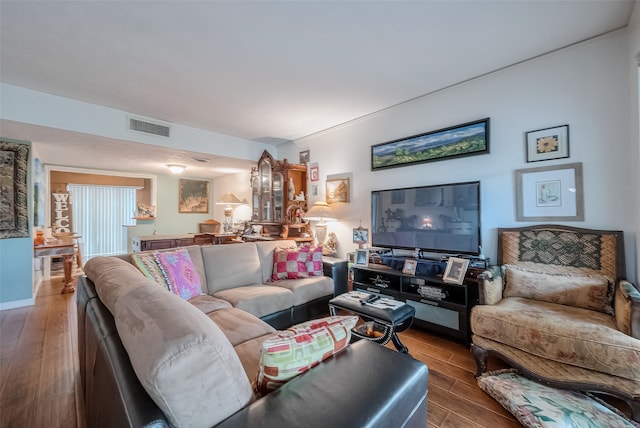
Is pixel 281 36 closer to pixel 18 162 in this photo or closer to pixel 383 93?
pixel 383 93

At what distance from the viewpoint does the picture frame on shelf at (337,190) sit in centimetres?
375

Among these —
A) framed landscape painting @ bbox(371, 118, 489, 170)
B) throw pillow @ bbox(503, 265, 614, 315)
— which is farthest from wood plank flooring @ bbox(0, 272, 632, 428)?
framed landscape painting @ bbox(371, 118, 489, 170)

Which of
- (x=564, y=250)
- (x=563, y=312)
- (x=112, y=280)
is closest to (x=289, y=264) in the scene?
(x=112, y=280)

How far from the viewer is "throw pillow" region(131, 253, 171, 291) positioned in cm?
201

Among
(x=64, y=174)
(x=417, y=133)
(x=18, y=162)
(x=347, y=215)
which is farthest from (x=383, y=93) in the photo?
(x=64, y=174)

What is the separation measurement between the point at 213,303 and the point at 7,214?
3.27m

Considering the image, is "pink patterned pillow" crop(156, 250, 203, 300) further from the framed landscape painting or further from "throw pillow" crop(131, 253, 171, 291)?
the framed landscape painting

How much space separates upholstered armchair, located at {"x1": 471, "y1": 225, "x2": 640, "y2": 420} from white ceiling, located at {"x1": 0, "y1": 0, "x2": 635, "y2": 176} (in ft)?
5.04

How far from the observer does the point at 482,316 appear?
1.85 m

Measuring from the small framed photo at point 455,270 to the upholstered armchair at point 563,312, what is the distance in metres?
0.25

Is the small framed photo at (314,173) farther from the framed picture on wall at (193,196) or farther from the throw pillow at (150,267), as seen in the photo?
the framed picture on wall at (193,196)

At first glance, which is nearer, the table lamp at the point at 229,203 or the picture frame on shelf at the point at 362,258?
the picture frame on shelf at the point at 362,258

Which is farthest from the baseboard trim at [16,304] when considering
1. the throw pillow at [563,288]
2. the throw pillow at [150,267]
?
→ the throw pillow at [563,288]

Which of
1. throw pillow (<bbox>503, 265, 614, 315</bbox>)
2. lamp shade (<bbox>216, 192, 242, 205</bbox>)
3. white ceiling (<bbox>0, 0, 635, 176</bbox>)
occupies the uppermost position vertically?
white ceiling (<bbox>0, 0, 635, 176</bbox>)
